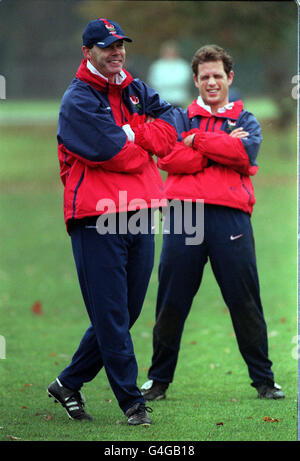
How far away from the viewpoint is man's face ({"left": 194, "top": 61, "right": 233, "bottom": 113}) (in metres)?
Result: 5.43

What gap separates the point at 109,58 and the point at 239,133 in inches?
44.1

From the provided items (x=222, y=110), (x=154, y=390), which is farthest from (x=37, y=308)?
(x=222, y=110)

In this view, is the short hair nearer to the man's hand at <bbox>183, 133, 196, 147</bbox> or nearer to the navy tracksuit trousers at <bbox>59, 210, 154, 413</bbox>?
the man's hand at <bbox>183, 133, 196, 147</bbox>

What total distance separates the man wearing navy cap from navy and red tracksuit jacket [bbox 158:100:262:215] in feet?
1.40

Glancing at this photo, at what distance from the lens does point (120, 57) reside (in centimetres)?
465

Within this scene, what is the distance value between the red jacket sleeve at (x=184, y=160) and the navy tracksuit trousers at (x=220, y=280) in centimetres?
26

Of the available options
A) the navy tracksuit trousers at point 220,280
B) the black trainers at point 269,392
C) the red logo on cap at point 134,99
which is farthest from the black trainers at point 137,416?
the red logo on cap at point 134,99

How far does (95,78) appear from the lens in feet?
15.3

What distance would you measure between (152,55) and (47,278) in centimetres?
1442

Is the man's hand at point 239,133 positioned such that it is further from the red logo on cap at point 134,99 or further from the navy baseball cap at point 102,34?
the navy baseball cap at point 102,34

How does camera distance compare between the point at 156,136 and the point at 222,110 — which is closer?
the point at 156,136

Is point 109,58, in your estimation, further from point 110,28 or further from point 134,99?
point 134,99

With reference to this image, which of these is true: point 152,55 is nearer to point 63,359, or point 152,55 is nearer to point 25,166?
point 25,166
